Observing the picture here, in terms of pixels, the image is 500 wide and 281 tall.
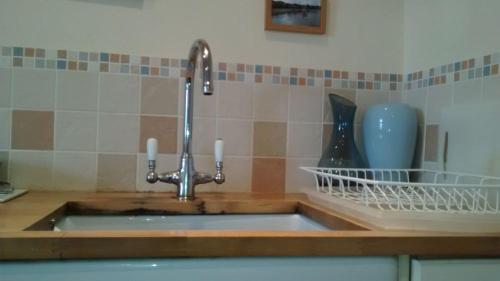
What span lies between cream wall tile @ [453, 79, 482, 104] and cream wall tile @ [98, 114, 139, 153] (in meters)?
0.90

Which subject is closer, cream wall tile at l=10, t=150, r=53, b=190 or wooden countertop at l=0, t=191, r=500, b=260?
wooden countertop at l=0, t=191, r=500, b=260

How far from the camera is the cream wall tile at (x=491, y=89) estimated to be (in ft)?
3.16

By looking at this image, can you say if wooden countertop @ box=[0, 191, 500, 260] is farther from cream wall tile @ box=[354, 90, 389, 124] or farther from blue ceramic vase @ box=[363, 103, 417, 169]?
cream wall tile @ box=[354, 90, 389, 124]

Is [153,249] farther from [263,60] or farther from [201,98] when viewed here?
[263,60]

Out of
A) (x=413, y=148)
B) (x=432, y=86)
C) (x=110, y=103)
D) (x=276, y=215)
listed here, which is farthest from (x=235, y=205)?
(x=432, y=86)

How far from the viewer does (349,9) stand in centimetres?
130

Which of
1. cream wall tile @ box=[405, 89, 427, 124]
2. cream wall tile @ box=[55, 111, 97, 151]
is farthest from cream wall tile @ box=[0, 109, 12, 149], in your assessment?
cream wall tile @ box=[405, 89, 427, 124]

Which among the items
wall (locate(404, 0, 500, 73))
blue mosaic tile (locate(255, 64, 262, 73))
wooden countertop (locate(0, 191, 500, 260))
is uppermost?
wall (locate(404, 0, 500, 73))

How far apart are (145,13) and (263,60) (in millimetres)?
375

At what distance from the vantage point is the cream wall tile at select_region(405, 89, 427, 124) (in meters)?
1.23

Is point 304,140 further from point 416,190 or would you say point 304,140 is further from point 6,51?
point 6,51

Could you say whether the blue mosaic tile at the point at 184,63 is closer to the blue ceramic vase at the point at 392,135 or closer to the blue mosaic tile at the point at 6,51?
the blue mosaic tile at the point at 6,51

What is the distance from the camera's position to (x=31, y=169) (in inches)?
43.5

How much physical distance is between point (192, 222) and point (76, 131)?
1.40 feet
